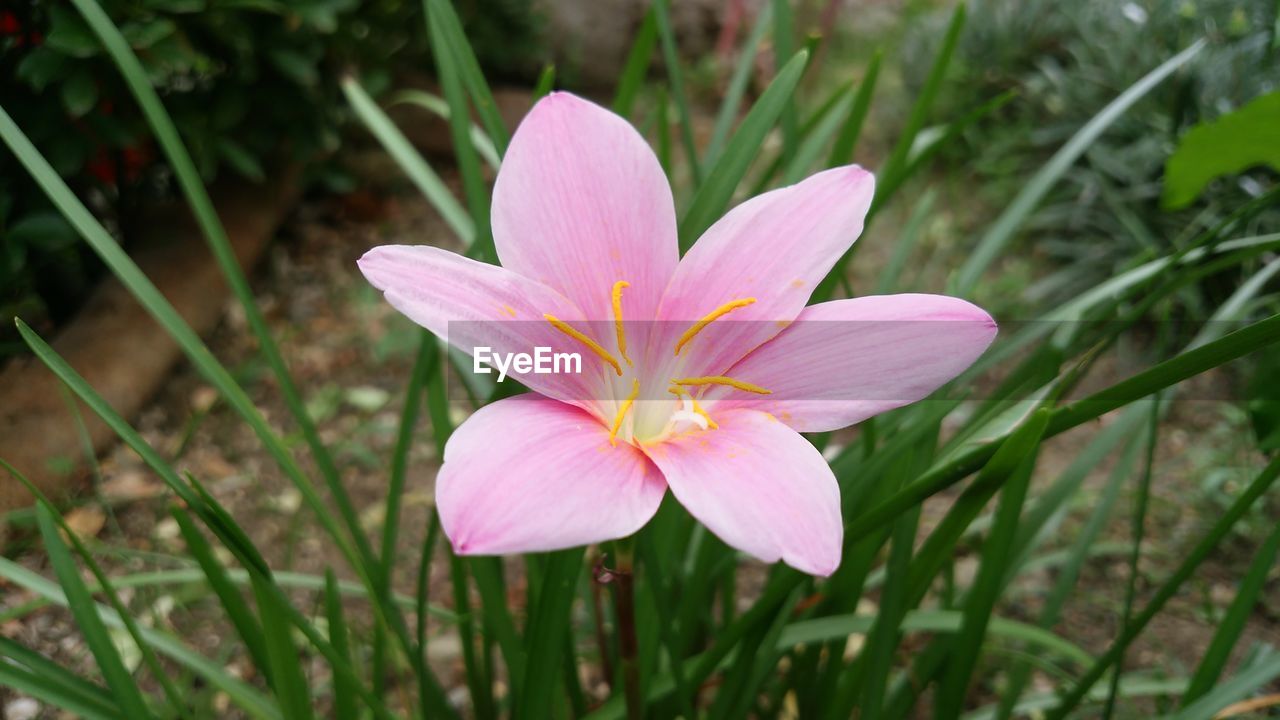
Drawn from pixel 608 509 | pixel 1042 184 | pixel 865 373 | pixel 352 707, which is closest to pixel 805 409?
pixel 865 373

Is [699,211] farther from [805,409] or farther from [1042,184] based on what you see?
[1042,184]

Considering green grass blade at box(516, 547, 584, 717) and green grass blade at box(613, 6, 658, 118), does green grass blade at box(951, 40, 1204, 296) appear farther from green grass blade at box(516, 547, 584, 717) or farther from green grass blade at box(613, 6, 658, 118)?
green grass blade at box(516, 547, 584, 717)

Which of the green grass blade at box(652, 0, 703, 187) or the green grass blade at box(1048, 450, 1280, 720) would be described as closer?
the green grass blade at box(1048, 450, 1280, 720)

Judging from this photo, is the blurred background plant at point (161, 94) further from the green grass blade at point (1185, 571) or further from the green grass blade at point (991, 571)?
the green grass blade at point (1185, 571)

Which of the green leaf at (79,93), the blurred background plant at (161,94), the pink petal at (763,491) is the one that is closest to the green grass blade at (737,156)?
the pink petal at (763,491)

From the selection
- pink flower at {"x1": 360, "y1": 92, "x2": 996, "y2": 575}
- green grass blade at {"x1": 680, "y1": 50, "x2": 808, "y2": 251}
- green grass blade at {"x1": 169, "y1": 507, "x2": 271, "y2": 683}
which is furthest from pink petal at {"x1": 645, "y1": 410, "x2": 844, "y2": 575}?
green grass blade at {"x1": 169, "y1": 507, "x2": 271, "y2": 683}

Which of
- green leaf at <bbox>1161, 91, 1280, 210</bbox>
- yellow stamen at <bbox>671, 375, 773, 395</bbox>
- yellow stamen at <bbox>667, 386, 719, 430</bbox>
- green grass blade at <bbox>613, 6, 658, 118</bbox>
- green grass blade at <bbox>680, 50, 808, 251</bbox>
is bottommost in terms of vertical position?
yellow stamen at <bbox>667, 386, 719, 430</bbox>
